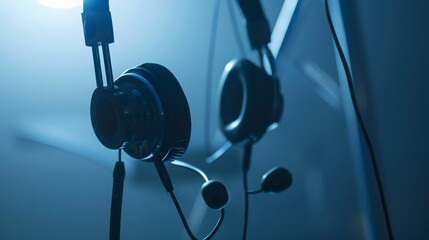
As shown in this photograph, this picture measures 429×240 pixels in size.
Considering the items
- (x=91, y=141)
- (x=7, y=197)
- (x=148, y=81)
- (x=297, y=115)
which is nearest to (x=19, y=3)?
(x=91, y=141)

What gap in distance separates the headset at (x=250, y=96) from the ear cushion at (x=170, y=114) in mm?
176

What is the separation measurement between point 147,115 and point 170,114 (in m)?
0.04

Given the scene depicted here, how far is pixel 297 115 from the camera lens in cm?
82

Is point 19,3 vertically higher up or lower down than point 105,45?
higher up

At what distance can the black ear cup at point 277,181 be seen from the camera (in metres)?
0.51

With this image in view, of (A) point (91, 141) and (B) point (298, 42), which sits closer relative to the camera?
(B) point (298, 42)

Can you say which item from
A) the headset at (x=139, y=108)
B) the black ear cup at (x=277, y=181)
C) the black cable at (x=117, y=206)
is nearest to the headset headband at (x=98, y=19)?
the headset at (x=139, y=108)

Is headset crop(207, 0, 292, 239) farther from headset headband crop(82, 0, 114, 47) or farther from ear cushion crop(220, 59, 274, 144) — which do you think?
headset headband crop(82, 0, 114, 47)

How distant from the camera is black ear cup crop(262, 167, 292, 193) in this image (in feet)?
1.66

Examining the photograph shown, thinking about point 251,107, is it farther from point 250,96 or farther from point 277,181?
point 277,181

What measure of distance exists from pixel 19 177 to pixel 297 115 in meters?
0.72

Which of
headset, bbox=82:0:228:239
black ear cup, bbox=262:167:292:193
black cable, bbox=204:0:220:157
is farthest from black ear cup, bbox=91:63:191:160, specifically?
black cable, bbox=204:0:220:157

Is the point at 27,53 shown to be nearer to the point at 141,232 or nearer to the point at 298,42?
the point at 141,232

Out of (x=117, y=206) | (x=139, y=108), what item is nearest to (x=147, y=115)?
(x=139, y=108)
